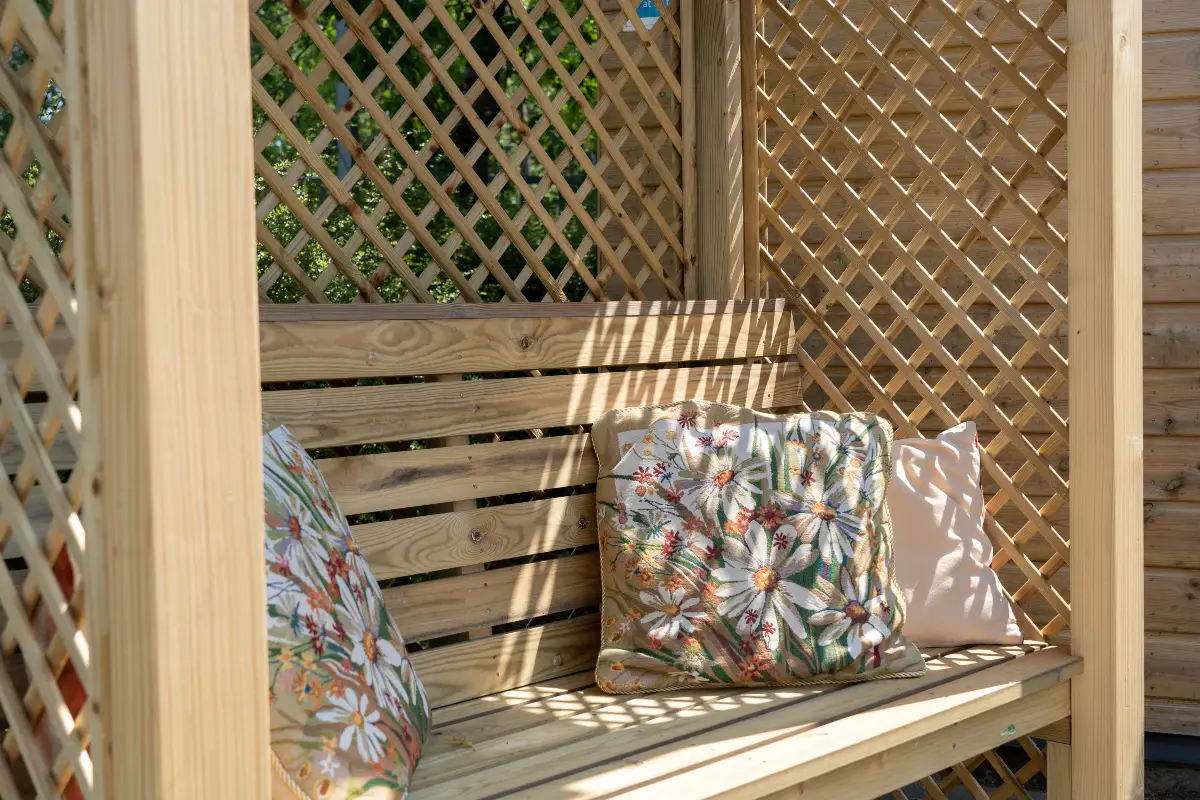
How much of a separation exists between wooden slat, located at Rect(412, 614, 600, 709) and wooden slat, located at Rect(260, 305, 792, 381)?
18.1 inches

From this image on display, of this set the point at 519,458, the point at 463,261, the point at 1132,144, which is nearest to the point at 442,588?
the point at 519,458

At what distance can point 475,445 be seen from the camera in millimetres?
2094

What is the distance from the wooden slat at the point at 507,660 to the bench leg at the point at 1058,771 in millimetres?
867

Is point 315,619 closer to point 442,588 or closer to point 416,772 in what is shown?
point 416,772

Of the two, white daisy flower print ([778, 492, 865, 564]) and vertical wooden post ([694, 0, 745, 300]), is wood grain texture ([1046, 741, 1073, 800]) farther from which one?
vertical wooden post ([694, 0, 745, 300])

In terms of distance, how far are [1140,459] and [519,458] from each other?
1126mm

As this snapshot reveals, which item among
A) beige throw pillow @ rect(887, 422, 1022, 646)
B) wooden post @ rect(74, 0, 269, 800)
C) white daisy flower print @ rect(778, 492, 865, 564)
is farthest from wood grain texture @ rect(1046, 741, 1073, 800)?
wooden post @ rect(74, 0, 269, 800)

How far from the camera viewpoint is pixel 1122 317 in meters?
2.18

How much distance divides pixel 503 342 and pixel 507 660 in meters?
0.55

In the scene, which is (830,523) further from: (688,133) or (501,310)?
(688,133)

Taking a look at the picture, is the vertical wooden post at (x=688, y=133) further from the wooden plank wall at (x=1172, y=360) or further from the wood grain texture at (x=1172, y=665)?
the wood grain texture at (x=1172, y=665)

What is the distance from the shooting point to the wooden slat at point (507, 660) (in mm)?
1973

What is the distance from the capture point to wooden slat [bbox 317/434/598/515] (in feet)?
6.32

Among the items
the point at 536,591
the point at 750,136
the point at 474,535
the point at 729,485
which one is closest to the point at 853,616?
the point at 729,485
